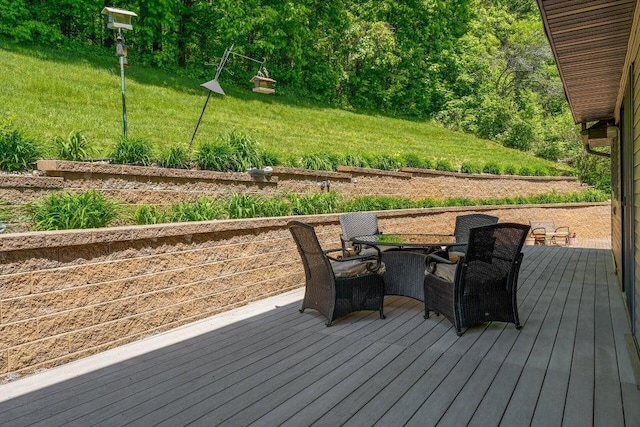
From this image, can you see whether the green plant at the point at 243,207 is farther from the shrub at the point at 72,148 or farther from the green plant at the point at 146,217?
the shrub at the point at 72,148

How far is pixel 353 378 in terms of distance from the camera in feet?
8.61

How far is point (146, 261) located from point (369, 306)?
1.92 m

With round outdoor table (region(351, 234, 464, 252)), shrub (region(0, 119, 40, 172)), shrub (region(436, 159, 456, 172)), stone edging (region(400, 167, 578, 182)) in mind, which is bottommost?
round outdoor table (region(351, 234, 464, 252))

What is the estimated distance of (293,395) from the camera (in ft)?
7.95

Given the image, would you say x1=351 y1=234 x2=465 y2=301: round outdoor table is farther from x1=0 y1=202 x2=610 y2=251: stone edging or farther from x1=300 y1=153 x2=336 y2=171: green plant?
x1=300 y1=153 x2=336 y2=171: green plant

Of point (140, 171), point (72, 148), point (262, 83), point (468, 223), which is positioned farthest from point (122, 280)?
point (468, 223)

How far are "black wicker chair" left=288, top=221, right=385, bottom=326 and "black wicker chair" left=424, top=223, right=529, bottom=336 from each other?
616 millimetres

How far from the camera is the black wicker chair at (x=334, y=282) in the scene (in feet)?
11.9

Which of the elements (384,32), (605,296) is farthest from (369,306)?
(384,32)

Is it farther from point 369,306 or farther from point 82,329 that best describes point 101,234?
point 369,306

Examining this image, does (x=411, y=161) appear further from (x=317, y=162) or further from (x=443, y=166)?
(x=317, y=162)

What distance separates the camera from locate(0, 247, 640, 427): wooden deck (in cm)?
221

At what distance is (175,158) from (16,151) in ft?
4.97

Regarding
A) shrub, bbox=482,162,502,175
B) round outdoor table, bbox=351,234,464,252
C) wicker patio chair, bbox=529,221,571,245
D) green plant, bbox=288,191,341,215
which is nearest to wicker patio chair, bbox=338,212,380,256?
green plant, bbox=288,191,341,215
